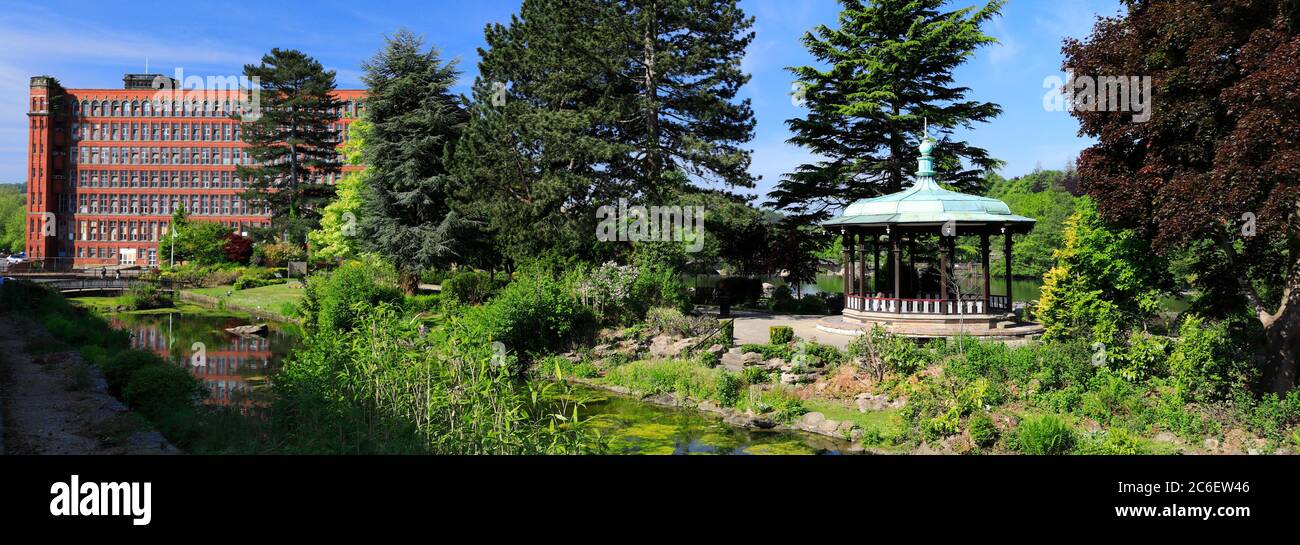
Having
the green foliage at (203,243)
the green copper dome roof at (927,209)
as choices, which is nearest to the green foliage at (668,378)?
the green copper dome roof at (927,209)

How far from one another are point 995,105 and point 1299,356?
684 inches

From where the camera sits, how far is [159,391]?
10.9 metres

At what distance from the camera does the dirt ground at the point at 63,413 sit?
26.7ft

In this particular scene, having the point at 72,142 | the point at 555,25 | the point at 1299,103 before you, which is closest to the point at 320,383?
the point at 1299,103

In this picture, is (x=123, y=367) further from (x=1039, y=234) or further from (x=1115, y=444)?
(x=1039, y=234)

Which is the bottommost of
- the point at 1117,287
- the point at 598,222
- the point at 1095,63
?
the point at 1117,287

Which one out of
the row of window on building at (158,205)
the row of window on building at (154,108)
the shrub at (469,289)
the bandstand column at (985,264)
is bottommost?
the shrub at (469,289)

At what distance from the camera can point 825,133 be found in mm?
30234

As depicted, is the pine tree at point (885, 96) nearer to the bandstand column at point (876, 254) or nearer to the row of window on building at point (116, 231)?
the bandstand column at point (876, 254)

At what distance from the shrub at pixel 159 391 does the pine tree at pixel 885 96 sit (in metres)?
23.0

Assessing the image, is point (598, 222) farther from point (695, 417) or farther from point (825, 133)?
point (695, 417)

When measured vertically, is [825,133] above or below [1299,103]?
above

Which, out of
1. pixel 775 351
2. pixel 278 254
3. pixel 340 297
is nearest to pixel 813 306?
pixel 775 351

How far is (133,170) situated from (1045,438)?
87270 mm
